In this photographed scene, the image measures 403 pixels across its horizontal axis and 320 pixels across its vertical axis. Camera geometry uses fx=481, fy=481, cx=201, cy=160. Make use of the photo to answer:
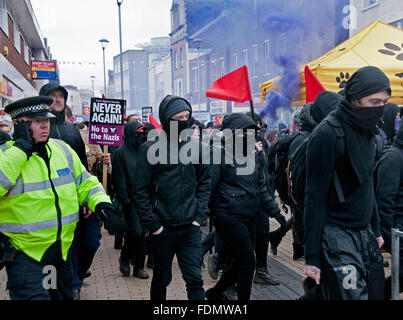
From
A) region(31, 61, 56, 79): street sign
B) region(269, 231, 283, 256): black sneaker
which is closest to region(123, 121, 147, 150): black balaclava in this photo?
region(269, 231, 283, 256): black sneaker

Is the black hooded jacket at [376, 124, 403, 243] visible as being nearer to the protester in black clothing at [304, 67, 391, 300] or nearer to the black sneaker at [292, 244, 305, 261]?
the protester in black clothing at [304, 67, 391, 300]

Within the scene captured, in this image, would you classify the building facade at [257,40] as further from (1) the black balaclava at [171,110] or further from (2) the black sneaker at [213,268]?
(1) the black balaclava at [171,110]

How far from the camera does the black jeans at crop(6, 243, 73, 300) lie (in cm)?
313

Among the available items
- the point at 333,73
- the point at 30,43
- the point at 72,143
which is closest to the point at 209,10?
the point at 30,43

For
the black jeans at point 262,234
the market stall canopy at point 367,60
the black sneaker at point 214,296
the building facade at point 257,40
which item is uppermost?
the building facade at point 257,40

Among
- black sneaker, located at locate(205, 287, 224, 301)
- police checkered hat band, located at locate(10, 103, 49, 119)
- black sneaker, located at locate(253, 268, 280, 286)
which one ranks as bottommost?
black sneaker, located at locate(253, 268, 280, 286)

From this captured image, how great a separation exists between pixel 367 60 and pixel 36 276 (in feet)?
24.2

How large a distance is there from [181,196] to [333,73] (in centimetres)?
519

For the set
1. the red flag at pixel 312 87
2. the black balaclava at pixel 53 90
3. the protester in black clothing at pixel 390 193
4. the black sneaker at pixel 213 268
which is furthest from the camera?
the black sneaker at pixel 213 268

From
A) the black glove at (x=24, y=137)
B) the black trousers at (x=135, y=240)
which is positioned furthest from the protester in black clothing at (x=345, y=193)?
the black trousers at (x=135, y=240)

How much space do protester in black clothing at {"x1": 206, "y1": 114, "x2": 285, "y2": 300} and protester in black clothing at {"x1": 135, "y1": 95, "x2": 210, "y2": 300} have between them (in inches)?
18.9

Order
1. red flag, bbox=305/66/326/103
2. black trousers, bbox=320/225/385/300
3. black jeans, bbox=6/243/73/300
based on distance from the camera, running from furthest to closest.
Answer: red flag, bbox=305/66/326/103 < black jeans, bbox=6/243/73/300 < black trousers, bbox=320/225/385/300

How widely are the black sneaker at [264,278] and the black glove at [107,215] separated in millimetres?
2923

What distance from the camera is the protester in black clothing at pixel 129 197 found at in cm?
632
